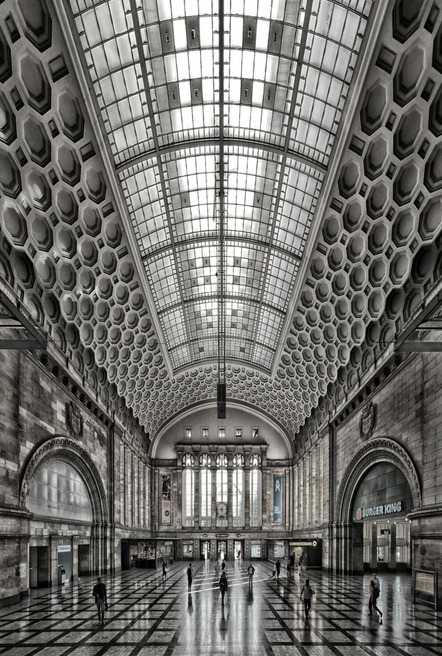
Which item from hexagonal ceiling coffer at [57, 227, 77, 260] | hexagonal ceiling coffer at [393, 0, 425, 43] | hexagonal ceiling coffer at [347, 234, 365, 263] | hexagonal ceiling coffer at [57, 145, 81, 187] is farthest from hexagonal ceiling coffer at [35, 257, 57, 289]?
hexagonal ceiling coffer at [393, 0, 425, 43]

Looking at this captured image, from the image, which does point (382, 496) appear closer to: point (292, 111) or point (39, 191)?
point (292, 111)

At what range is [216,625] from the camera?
22312 mm

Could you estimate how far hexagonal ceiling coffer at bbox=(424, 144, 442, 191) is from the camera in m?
23.9

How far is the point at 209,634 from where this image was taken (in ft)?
67.4

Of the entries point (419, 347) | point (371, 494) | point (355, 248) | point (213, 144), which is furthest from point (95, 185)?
point (371, 494)

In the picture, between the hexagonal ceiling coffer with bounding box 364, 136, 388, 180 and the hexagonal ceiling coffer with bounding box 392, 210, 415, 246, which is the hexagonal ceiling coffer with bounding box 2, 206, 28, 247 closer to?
the hexagonal ceiling coffer with bounding box 364, 136, 388, 180

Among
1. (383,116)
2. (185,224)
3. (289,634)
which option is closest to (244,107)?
(383,116)

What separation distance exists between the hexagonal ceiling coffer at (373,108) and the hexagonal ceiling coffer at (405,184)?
222 cm

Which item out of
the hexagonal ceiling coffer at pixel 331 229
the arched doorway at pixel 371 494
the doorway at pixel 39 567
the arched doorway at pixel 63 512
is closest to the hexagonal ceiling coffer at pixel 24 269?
the arched doorway at pixel 63 512

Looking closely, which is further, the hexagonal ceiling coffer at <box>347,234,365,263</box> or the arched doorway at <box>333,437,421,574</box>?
the arched doorway at <box>333,437,421,574</box>

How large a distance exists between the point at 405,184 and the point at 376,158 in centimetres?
173

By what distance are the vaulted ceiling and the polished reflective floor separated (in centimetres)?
1451

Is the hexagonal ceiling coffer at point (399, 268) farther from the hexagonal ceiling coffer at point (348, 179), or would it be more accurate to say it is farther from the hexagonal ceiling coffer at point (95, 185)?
the hexagonal ceiling coffer at point (95, 185)

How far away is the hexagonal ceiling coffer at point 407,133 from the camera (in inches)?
918
